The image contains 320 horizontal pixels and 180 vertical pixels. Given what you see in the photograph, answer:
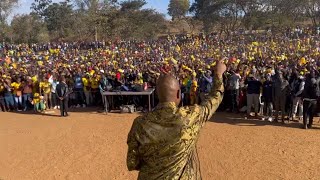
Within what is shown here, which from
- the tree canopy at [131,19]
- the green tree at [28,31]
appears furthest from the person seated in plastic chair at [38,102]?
the green tree at [28,31]

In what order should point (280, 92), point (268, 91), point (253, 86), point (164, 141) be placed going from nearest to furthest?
point (164, 141) → point (280, 92) → point (268, 91) → point (253, 86)

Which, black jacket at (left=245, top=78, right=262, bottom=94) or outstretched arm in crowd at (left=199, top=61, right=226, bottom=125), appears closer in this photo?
outstretched arm in crowd at (left=199, top=61, right=226, bottom=125)

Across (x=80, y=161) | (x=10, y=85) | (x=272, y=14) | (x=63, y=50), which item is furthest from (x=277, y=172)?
(x=272, y=14)

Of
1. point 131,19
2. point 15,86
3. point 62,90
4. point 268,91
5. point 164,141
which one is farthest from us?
point 131,19

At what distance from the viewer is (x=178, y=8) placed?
6638 cm

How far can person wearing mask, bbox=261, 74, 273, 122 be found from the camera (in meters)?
12.4

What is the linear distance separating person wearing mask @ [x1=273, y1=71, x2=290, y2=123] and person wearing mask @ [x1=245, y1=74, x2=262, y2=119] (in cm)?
68

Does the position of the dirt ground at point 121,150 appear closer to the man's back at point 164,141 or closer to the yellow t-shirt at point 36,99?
the yellow t-shirt at point 36,99

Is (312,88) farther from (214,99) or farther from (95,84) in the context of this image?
(214,99)

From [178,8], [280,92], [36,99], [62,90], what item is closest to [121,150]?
[280,92]

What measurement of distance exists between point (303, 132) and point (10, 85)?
38.0ft

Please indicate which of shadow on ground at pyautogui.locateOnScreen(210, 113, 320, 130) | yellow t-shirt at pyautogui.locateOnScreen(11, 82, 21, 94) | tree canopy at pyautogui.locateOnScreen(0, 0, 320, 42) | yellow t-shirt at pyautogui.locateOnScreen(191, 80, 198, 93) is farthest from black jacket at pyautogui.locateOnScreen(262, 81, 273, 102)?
tree canopy at pyautogui.locateOnScreen(0, 0, 320, 42)

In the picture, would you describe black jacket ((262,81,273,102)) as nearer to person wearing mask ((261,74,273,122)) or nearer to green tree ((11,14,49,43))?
person wearing mask ((261,74,273,122))

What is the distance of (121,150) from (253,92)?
514cm
